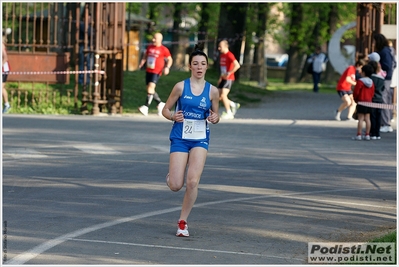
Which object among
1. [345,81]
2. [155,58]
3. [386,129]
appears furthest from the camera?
[155,58]

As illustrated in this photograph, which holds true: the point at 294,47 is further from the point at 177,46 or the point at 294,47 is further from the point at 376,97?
the point at 376,97

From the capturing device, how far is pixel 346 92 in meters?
23.5

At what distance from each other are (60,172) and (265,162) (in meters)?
3.20

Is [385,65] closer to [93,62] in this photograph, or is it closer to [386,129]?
[386,129]

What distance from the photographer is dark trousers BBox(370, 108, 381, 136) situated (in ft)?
61.9

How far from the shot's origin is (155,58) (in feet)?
78.1

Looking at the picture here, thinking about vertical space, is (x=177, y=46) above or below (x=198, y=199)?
above

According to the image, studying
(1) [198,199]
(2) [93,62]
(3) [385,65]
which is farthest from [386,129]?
(1) [198,199]

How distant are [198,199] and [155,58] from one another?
42.8 feet

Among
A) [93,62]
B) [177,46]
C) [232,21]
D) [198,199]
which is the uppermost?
[232,21]

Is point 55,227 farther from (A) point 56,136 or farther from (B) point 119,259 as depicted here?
(A) point 56,136

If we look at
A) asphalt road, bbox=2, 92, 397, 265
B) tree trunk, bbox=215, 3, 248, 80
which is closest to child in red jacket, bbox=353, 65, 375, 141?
asphalt road, bbox=2, 92, 397, 265

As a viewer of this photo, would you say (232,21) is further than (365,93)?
Yes

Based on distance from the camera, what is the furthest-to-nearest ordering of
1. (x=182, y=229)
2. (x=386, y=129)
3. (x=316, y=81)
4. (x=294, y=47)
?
(x=294, y=47) < (x=316, y=81) < (x=386, y=129) < (x=182, y=229)
